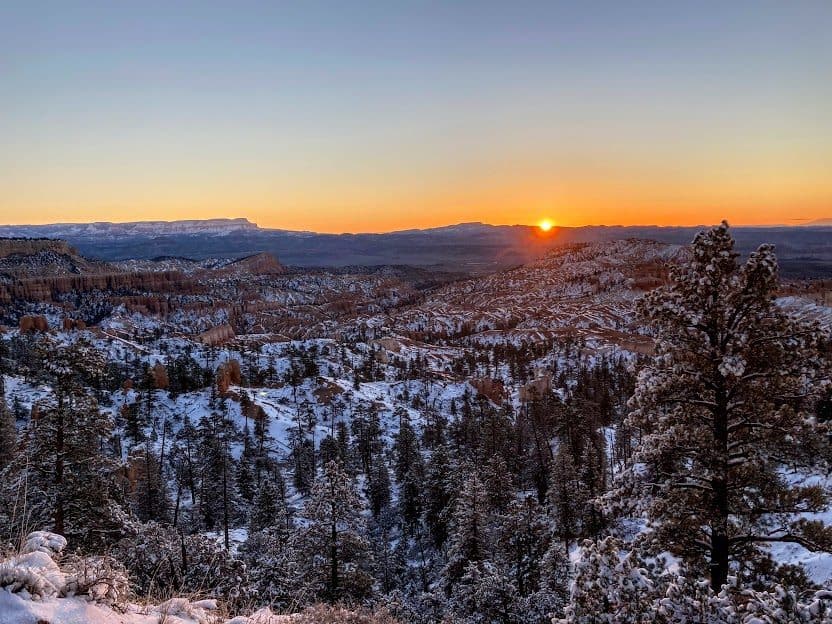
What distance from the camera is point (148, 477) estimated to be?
37062 millimetres

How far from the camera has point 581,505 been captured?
32.8m

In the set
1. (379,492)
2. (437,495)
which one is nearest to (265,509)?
(379,492)

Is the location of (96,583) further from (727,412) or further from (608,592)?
(727,412)

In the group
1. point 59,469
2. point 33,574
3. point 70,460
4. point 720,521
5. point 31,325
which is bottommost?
point 31,325

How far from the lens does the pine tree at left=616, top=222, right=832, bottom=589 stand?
7.70 metres

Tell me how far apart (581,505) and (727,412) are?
2757 cm

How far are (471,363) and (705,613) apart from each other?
11237 cm

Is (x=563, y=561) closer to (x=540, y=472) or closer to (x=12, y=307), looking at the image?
(x=540, y=472)

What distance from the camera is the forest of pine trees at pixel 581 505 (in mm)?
7453

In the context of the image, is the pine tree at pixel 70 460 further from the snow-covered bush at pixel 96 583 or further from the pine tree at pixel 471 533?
the pine tree at pixel 471 533

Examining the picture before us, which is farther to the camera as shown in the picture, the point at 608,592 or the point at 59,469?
the point at 59,469

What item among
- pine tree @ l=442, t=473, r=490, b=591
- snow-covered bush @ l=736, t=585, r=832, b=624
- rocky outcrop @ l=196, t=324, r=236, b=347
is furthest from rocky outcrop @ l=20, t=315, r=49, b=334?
snow-covered bush @ l=736, t=585, r=832, b=624

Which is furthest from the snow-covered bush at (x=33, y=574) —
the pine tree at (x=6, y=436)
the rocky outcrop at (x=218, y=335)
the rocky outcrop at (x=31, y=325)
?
the rocky outcrop at (x=218, y=335)

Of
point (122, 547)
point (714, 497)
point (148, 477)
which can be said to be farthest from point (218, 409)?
point (714, 497)
